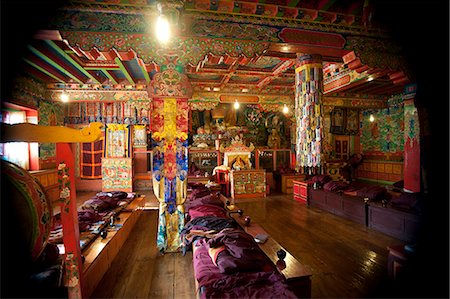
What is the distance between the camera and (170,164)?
3836 millimetres

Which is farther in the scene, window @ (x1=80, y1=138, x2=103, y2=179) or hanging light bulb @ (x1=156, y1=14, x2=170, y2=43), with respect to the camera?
window @ (x1=80, y1=138, x2=103, y2=179)

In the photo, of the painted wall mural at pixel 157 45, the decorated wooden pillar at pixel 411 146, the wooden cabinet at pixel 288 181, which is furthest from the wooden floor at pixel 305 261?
the wooden cabinet at pixel 288 181

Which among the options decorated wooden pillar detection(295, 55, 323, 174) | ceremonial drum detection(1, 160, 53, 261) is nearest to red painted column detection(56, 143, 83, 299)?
ceremonial drum detection(1, 160, 53, 261)

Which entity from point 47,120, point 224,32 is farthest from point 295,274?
point 47,120

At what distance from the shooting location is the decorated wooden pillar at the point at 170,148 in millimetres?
3727

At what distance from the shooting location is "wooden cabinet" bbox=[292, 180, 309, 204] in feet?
23.9

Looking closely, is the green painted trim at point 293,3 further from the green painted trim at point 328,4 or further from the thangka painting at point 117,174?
the thangka painting at point 117,174

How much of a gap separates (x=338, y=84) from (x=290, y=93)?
2154mm

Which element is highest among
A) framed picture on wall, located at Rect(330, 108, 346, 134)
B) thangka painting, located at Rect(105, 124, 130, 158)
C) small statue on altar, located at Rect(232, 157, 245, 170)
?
framed picture on wall, located at Rect(330, 108, 346, 134)

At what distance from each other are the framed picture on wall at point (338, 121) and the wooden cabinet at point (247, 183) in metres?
5.26

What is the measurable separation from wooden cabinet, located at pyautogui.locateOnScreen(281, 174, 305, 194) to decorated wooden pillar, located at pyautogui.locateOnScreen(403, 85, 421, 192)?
360 centimetres

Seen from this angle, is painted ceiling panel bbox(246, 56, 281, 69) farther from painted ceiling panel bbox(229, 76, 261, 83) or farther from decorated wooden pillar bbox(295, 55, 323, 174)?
decorated wooden pillar bbox(295, 55, 323, 174)

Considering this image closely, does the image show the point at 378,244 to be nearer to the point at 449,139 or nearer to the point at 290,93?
the point at 449,139

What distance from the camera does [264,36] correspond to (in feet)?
11.8
